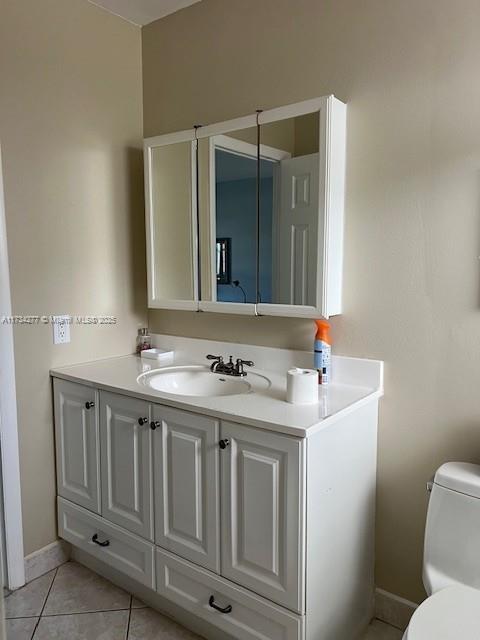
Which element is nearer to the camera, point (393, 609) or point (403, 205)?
point (403, 205)

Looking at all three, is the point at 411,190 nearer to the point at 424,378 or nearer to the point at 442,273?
the point at 442,273

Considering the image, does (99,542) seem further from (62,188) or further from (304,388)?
(62,188)

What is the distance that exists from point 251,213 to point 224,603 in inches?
56.8

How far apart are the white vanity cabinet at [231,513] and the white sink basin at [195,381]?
231 mm

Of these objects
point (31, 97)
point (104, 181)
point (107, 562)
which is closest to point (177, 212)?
point (104, 181)

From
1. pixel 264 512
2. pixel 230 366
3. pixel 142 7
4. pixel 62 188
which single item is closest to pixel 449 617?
pixel 264 512

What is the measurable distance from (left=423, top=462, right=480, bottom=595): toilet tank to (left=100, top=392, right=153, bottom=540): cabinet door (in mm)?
975

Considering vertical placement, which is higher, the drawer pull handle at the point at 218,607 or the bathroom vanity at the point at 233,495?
the bathroom vanity at the point at 233,495

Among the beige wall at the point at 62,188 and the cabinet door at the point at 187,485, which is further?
the beige wall at the point at 62,188

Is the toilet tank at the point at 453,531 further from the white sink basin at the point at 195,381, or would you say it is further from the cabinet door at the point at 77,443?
the cabinet door at the point at 77,443

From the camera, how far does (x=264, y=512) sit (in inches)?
59.7

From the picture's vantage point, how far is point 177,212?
7.50 feet

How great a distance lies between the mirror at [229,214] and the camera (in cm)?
203

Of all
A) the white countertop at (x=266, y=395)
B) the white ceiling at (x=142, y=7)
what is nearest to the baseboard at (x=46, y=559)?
the white countertop at (x=266, y=395)
